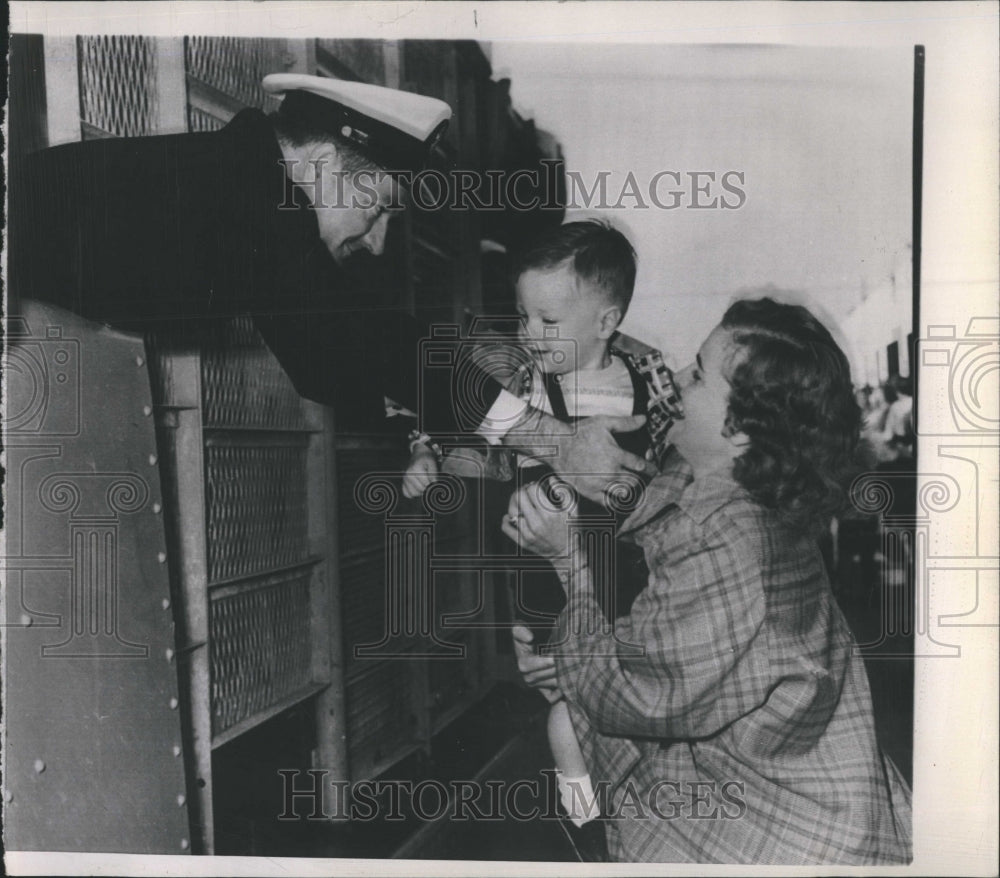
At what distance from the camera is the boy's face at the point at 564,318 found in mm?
2021

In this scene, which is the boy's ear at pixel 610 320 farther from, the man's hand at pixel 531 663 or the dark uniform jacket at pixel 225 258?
the man's hand at pixel 531 663

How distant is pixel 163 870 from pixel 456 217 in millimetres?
1475

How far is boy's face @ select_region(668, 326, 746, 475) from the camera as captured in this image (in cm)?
202

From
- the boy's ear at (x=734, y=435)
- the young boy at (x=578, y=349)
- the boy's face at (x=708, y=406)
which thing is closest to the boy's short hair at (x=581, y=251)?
the young boy at (x=578, y=349)

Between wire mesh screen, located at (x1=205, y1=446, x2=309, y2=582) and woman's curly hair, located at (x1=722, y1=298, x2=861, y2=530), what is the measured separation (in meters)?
0.89

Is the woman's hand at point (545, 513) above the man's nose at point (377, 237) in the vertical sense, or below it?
below

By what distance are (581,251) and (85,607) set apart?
1.24m

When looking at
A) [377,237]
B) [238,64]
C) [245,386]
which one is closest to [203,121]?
[238,64]

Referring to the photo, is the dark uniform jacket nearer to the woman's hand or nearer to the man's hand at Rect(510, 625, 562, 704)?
the woman's hand

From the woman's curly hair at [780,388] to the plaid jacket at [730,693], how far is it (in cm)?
10

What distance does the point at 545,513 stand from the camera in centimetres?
204

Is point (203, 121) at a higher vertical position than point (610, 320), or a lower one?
higher

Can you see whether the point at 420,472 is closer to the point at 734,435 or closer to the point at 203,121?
the point at 734,435
